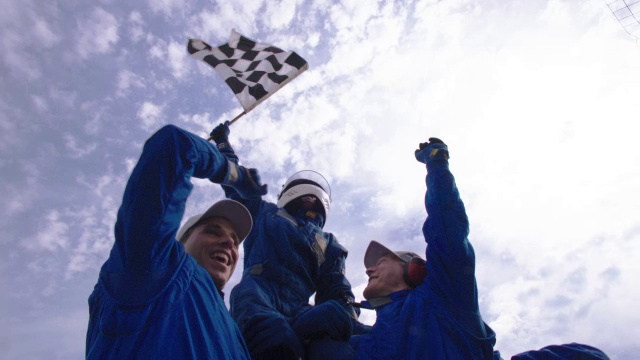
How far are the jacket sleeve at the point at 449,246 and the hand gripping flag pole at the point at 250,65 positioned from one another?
113 inches

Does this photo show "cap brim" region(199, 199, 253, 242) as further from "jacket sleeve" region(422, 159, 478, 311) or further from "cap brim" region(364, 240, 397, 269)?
"cap brim" region(364, 240, 397, 269)

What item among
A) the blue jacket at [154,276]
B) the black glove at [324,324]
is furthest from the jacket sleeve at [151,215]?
the black glove at [324,324]

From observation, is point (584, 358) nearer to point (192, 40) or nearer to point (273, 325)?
point (273, 325)

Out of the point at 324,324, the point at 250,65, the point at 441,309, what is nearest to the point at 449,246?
the point at 441,309

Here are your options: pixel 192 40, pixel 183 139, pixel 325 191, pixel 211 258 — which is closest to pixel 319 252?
pixel 325 191

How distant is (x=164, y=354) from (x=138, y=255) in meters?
0.48

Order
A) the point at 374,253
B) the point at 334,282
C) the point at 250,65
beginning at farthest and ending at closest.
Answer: the point at 250,65 < the point at 334,282 < the point at 374,253

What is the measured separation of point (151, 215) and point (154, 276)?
0.32 metres

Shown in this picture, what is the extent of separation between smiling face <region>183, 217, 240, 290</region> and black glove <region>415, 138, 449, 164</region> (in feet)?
6.06

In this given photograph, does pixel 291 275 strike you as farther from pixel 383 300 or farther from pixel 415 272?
pixel 415 272

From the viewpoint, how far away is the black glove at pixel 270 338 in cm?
329

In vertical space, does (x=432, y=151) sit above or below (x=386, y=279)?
above

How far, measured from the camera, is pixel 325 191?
6.58 metres

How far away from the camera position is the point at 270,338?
10.9ft
